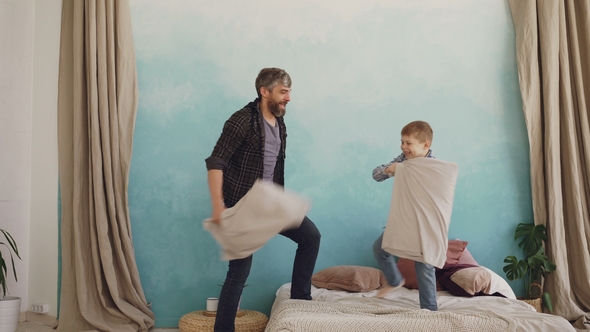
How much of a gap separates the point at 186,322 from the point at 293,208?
3.68 feet

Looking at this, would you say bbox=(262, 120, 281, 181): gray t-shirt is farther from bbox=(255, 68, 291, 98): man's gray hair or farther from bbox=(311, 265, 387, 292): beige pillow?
bbox=(311, 265, 387, 292): beige pillow

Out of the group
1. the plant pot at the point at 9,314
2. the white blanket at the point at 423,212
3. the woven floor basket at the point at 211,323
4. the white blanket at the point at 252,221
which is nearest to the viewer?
the white blanket at the point at 252,221

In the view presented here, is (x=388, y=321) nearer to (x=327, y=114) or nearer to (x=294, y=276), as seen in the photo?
(x=294, y=276)

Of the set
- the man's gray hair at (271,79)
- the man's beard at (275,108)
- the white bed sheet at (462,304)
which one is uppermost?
the man's gray hair at (271,79)

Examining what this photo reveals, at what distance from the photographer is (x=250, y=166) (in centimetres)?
289

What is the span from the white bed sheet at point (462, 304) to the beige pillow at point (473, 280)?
0.07 metres

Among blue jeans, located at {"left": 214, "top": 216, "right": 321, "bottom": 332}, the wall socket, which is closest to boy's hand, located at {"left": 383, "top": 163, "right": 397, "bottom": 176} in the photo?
blue jeans, located at {"left": 214, "top": 216, "right": 321, "bottom": 332}

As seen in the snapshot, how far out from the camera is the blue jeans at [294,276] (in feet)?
9.07

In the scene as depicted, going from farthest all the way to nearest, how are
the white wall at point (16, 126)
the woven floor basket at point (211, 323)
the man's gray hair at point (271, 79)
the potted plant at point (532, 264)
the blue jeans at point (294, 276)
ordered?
1. the white wall at point (16, 126)
2. the potted plant at point (532, 264)
3. the woven floor basket at point (211, 323)
4. the man's gray hair at point (271, 79)
5. the blue jeans at point (294, 276)

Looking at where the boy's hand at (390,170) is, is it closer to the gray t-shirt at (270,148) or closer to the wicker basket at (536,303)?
the gray t-shirt at (270,148)

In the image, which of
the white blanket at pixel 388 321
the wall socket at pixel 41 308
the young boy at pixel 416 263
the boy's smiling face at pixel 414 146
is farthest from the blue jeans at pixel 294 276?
the wall socket at pixel 41 308

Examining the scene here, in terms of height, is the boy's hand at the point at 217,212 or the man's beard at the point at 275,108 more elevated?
the man's beard at the point at 275,108

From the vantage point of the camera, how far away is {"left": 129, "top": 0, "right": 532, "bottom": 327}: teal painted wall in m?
3.88

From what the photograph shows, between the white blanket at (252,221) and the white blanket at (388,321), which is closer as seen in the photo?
the white blanket at (388,321)
